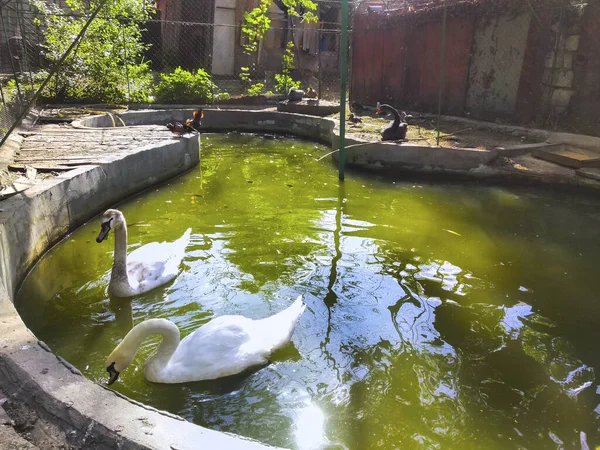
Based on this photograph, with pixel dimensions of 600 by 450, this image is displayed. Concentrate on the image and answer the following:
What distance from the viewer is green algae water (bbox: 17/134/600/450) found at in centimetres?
301

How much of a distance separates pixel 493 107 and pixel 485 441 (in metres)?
10.7

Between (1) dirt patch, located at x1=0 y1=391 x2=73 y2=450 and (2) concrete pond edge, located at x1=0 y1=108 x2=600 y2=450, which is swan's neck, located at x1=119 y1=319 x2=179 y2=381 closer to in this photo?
(2) concrete pond edge, located at x1=0 y1=108 x2=600 y2=450

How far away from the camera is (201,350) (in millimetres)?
3303

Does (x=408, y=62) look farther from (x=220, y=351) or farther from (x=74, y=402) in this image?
(x=74, y=402)

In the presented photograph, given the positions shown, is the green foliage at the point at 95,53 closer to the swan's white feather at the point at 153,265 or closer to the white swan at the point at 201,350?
the swan's white feather at the point at 153,265

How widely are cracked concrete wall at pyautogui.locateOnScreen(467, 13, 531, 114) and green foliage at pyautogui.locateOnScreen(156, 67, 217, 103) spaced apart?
7.39 metres

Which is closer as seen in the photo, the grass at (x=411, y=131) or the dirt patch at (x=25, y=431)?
the dirt patch at (x=25, y=431)

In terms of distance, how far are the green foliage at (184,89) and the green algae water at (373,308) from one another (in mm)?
7354

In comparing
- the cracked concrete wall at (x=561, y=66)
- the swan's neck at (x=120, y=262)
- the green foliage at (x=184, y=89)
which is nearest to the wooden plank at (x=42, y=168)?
the swan's neck at (x=120, y=262)

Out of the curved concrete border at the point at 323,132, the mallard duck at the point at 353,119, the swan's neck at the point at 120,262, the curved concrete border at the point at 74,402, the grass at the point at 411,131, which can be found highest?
the mallard duck at the point at 353,119

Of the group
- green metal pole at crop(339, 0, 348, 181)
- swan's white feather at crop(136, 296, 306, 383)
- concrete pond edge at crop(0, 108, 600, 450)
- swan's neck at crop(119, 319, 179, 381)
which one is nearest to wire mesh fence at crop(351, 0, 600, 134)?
concrete pond edge at crop(0, 108, 600, 450)

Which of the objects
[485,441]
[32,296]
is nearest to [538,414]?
[485,441]

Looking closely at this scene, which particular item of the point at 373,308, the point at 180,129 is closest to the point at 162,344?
the point at 373,308

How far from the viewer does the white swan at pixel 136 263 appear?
434cm
